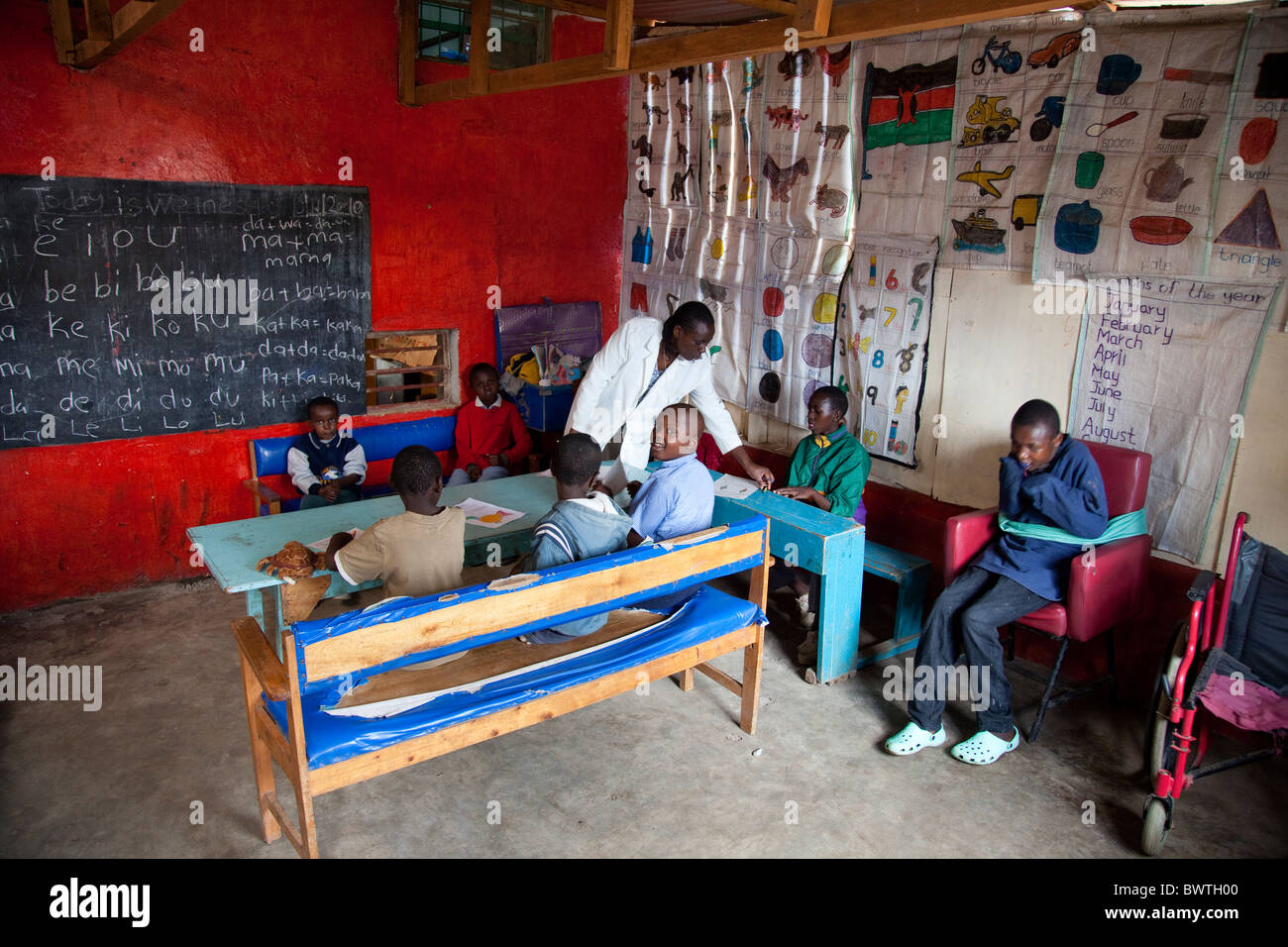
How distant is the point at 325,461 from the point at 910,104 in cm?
401

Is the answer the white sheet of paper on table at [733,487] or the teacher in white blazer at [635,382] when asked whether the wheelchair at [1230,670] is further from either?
the teacher in white blazer at [635,382]

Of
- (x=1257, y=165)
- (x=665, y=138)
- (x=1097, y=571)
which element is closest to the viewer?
(x=1257, y=165)

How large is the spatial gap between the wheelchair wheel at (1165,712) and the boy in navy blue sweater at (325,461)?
4.35m

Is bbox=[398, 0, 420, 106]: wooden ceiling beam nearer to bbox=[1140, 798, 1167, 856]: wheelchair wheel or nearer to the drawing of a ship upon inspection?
the drawing of a ship

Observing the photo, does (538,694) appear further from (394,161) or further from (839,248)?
(394,161)

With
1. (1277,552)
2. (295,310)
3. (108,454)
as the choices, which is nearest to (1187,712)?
(1277,552)

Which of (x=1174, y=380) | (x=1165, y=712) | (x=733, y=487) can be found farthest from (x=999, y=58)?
(x=1165, y=712)

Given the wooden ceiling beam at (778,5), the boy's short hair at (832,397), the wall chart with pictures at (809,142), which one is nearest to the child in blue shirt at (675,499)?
the boy's short hair at (832,397)

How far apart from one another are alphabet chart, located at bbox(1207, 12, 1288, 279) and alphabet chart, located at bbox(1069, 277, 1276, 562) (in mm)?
135

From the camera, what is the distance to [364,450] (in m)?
6.11

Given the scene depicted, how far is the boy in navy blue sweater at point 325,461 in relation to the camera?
18.2ft

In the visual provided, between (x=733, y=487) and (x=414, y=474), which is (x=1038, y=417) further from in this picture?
(x=414, y=474)

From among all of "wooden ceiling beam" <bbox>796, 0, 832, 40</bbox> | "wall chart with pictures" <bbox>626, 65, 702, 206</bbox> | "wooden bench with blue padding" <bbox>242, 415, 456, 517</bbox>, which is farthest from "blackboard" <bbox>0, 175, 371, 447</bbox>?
"wooden ceiling beam" <bbox>796, 0, 832, 40</bbox>
